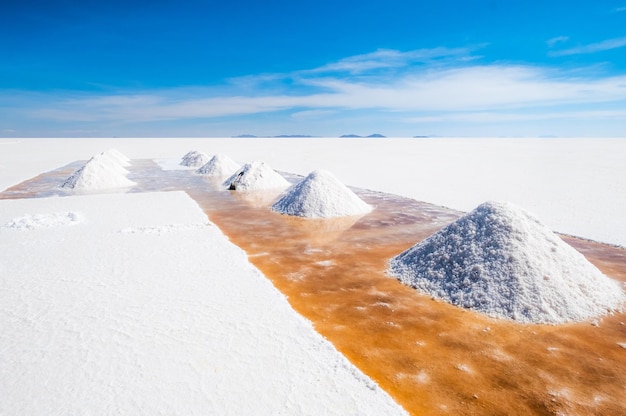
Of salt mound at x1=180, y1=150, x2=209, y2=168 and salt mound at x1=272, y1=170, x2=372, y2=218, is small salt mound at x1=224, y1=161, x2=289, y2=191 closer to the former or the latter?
salt mound at x1=272, y1=170, x2=372, y2=218

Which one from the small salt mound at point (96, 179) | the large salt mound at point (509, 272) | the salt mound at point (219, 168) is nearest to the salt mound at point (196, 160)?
the salt mound at point (219, 168)

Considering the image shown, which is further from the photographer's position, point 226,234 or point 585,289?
point 226,234

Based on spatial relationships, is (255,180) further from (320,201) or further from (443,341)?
(443,341)

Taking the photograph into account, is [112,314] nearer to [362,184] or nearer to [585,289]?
[585,289]

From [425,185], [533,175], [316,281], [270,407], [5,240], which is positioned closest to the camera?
[270,407]

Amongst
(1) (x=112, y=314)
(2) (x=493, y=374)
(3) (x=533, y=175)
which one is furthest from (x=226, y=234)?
(3) (x=533, y=175)
